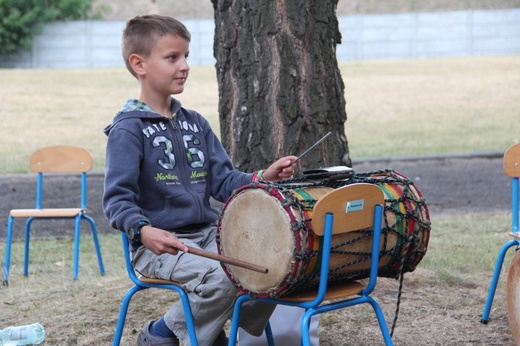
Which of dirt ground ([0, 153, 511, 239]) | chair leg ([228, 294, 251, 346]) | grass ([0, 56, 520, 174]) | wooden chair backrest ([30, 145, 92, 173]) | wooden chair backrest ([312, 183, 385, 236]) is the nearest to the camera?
wooden chair backrest ([312, 183, 385, 236])

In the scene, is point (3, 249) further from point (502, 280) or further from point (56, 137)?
point (56, 137)

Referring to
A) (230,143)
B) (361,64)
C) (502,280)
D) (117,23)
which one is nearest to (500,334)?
(502,280)

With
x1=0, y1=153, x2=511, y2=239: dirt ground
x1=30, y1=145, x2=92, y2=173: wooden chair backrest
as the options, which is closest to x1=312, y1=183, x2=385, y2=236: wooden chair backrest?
x1=30, y1=145, x2=92, y2=173: wooden chair backrest

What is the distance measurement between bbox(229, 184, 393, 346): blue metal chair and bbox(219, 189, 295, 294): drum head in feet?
0.29

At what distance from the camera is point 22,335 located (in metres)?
4.43

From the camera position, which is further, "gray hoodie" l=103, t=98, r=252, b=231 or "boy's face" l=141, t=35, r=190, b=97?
"boy's face" l=141, t=35, r=190, b=97

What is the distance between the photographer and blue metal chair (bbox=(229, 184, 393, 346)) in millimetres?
3014

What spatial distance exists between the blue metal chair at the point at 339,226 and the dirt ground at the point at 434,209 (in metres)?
1.28

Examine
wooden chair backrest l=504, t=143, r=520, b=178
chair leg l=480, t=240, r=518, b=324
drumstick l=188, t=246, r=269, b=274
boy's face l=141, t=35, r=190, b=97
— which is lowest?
chair leg l=480, t=240, r=518, b=324

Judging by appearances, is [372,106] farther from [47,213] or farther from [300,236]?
[300,236]

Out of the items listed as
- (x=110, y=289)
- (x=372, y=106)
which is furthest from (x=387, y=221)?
(x=372, y=106)

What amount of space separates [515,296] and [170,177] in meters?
1.51

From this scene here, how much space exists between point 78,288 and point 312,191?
2771 mm

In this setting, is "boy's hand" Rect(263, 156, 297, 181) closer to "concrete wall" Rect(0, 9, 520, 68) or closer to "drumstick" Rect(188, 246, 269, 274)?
"drumstick" Rect(188, 246, 269, 274)
